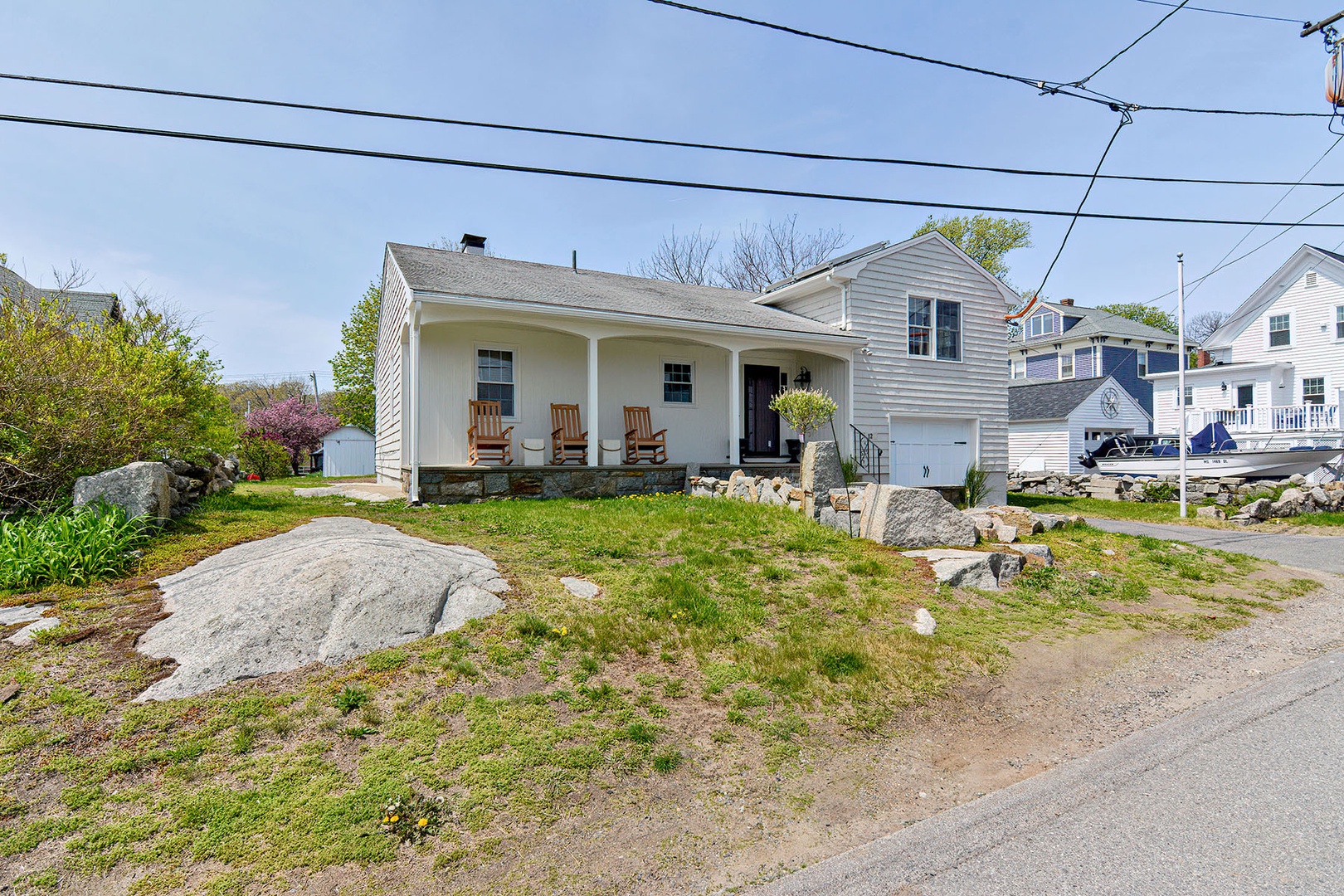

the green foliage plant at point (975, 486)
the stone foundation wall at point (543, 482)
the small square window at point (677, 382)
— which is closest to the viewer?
the stone foundation wall at point (543, 482)

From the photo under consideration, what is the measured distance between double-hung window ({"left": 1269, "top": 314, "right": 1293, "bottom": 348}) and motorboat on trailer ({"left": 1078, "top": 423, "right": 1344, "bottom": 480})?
5945mm

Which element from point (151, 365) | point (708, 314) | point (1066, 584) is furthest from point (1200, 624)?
point (151, 365)

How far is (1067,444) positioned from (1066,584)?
17.2 meters

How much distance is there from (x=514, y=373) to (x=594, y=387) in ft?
5.77

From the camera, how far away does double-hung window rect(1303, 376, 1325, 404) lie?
1936cm

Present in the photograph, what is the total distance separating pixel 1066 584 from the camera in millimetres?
6047

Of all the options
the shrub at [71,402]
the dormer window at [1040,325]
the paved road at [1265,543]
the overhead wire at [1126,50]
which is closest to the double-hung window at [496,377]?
the shrub at [71,402]

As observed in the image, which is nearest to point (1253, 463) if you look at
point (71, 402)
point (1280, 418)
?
point (1280, 418)

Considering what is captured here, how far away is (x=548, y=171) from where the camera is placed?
246 inches

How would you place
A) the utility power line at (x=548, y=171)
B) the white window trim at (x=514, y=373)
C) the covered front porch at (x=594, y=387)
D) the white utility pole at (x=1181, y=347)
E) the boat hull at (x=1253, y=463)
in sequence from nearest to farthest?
the utility power line at (x=548, y=171) < the covered front porch at (x=594, y=387) < the white window trim at (x=514, y=373) < the white utility pole at (x=1181, y=347) < the boat hull at (x=1253, y=463)

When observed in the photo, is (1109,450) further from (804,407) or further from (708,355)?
(804,407)

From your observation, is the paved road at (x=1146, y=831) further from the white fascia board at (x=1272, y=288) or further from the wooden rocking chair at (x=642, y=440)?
the white fascia board at (x=1272, y=288)

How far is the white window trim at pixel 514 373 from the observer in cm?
1103

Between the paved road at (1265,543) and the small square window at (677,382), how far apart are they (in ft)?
25.1
